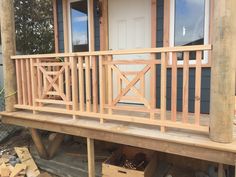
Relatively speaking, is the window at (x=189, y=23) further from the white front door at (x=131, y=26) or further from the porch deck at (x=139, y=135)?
the porch deck at (x=139, y=135)

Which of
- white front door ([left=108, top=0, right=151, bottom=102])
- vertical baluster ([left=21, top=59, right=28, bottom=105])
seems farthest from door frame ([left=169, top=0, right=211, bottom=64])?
vertical baluster ([left=21, top=59, right=28, bottom=105])

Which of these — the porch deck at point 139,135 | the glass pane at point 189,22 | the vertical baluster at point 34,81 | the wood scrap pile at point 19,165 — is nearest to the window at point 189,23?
the glass pane at point 189,22

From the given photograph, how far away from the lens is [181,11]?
3.29 metres

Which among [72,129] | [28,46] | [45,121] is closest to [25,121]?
[45,121]

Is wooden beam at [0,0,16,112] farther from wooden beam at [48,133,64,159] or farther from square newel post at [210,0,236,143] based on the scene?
square newel post at [210,0,236,143]

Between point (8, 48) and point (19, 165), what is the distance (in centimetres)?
179

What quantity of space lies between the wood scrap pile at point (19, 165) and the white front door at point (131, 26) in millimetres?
1842

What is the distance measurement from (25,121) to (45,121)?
1.49 feet

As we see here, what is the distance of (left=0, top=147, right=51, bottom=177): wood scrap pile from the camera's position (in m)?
3.34

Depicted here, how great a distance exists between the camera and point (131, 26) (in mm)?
3777

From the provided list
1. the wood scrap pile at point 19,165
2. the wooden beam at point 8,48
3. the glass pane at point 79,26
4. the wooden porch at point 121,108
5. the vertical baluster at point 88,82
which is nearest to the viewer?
the wooden porch at point 121,108

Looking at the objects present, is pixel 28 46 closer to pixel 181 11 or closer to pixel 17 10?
pixel 17 10

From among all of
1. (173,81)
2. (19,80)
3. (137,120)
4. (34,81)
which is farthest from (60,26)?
(173,81)

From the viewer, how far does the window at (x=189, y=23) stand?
10.4 ft
